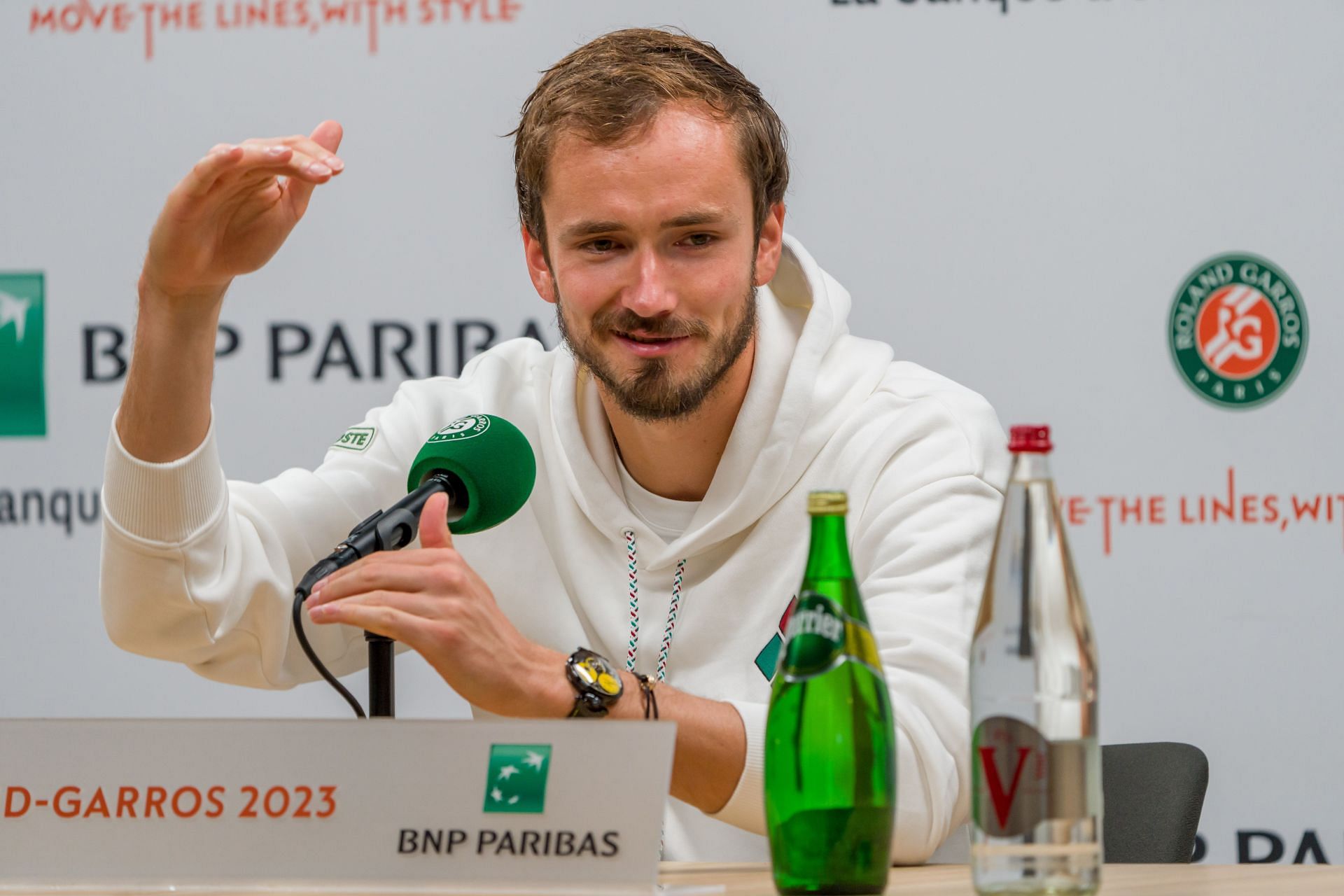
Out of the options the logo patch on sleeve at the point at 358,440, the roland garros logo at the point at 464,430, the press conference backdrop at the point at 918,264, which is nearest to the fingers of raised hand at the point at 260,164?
the roland garros logo at the point at 464,430

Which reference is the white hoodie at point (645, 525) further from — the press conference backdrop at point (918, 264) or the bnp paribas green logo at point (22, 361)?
the bnp paribas green logo at point (22, 361)

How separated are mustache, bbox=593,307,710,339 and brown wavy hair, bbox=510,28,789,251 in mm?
202

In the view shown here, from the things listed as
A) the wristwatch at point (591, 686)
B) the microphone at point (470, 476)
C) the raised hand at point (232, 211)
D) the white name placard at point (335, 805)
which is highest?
the raised hand at point (232, 211)

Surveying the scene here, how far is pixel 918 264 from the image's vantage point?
2.53m

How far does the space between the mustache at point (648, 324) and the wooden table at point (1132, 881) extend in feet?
2.51

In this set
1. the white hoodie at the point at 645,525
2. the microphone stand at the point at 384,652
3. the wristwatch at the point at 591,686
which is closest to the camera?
the microphone stand at the point at 384,652

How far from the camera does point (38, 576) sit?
2.70 m

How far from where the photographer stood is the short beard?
1.81 meters

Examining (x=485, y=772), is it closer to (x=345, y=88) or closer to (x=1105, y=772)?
(x=1105, y=772)

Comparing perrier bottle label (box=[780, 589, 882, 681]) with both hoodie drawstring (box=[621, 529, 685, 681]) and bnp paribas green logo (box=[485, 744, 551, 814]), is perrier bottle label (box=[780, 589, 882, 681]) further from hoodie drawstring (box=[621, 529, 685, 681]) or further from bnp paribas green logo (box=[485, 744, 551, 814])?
hoodie drawstring (box=[621, 529, 685, 681])

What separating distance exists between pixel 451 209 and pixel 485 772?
1.79 m

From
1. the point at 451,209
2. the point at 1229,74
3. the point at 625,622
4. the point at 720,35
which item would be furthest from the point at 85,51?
the point at 1229,74

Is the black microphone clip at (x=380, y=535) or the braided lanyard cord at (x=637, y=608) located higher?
the black microphone clip at (x=380, y=535)

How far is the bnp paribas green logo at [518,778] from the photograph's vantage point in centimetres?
101
